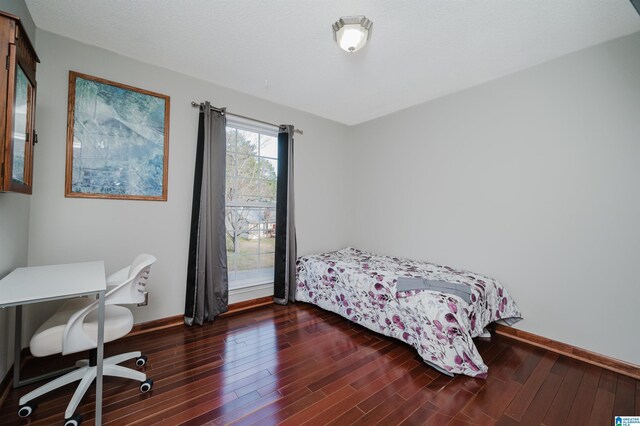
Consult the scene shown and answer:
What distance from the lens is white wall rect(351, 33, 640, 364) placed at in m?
2.09

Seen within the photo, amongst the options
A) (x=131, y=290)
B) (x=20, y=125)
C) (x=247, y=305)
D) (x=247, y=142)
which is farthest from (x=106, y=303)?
(x=247, y=142)

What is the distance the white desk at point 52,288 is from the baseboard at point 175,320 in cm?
74

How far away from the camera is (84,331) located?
150 centimetres

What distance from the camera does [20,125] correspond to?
1551 millimetres

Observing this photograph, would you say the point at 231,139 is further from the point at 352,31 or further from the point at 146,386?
the point at 146,386

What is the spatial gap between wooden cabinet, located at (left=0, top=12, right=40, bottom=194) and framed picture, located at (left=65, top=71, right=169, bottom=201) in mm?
547

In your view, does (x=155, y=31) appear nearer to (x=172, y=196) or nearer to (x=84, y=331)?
(x=172, y=196)

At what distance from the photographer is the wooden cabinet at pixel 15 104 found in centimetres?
134

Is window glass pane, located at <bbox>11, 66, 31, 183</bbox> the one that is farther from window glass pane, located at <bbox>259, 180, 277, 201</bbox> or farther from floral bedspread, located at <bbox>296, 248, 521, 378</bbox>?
floral bedspread, located at <bbox>296, 248, 521, 378</bbox>

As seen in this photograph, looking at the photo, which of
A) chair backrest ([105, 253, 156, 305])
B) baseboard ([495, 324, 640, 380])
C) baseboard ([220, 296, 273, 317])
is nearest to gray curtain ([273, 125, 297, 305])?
baseboard ([220, 296, 273, 317])

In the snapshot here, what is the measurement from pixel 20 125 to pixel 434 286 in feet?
10.2

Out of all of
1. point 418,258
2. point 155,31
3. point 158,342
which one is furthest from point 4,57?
point 418,258

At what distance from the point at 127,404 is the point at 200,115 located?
8.32 ft

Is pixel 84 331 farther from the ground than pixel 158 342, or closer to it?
farther from the ground
